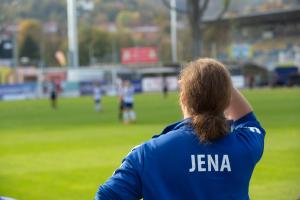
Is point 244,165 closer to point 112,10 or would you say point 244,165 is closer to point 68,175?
point 68,175

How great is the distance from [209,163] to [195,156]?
7 cm

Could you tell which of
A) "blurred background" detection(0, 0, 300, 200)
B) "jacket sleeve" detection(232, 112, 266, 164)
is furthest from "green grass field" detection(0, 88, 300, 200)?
"jacket sleeve" detection(232, 112, 266, 164)

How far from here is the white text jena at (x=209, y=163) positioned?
2762mm

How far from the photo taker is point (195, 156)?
277cm

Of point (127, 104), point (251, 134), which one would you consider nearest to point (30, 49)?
point (127, 104)

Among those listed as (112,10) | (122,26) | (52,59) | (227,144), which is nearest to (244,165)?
(227,144)

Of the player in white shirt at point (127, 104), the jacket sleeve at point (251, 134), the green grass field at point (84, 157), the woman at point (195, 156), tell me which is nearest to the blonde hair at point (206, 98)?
the woman at point (195, 156)

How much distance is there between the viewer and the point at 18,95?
62000 mm

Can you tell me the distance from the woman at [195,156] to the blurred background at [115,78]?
66 centimetres

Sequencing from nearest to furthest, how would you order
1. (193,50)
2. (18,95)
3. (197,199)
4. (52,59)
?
1. (197,199)
2. (193,50)
3. (18,95)
4. (52,59)

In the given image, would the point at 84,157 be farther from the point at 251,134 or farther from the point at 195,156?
the point at 195,156

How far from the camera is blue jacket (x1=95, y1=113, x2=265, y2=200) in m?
2.69

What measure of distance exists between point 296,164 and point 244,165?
9.83 metres

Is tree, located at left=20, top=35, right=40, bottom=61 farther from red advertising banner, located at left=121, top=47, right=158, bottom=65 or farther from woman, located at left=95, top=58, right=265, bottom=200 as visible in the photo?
woman, located at left=95, top=58, right=265, bottom=200
